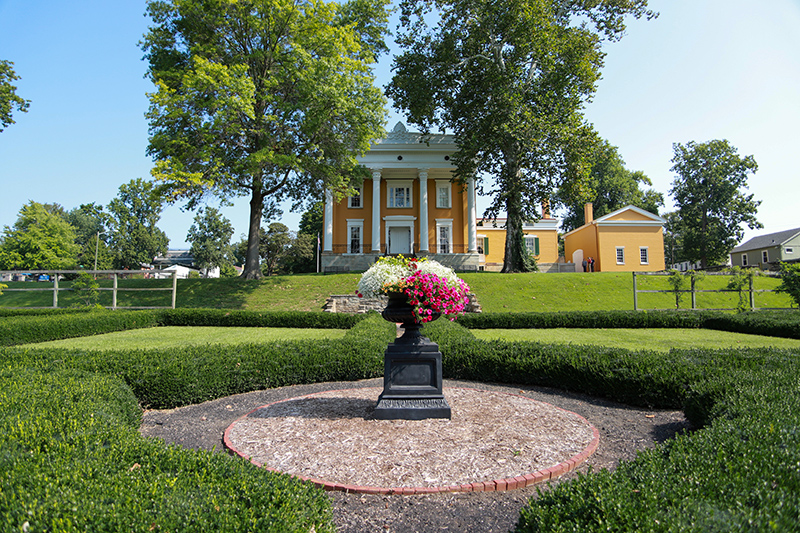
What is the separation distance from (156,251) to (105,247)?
6.58 meters

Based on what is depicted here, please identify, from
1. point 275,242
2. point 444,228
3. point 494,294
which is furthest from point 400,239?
point 275,242

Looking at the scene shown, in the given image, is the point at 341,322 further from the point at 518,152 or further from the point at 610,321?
the point at 518,152

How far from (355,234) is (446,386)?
88.3ft

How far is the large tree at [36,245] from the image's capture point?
47750mm

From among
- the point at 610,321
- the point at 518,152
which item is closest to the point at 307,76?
the point at 518,152

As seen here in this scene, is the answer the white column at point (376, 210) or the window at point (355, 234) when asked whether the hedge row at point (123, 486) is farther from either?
the window at point (355, 234)

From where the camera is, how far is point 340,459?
4.04 m

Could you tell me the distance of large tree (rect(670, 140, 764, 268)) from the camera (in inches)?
1681

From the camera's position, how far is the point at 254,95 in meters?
19.7

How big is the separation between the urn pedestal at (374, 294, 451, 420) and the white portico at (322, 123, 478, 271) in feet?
83.2

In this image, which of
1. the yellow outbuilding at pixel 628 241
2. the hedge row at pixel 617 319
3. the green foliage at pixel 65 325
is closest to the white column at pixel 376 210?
the hedge row at pixel 617 319

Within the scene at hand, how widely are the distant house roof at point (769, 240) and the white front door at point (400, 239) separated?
39.6 m

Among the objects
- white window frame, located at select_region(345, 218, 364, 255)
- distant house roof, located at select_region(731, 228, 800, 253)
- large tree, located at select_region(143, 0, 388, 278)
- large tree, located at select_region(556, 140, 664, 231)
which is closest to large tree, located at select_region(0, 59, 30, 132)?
large tree, located at select_region(143, 0, 388, 278)

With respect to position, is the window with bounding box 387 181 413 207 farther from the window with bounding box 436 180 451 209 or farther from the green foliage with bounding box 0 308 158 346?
the green foliage with bounding box 0 308 158 346
